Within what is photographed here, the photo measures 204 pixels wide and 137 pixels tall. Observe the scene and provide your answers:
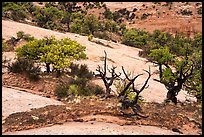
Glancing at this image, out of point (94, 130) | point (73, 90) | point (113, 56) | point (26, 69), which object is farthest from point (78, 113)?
point (113, 56)

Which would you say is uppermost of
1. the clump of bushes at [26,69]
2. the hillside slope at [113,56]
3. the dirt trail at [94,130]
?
the dirt trail at [94,130]

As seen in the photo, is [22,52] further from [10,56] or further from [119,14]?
[119,14]

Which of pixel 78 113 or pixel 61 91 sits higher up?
pixel 78 113

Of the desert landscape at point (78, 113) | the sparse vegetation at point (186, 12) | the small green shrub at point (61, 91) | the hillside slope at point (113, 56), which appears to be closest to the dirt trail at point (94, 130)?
the desert landscape at point (78, 113)

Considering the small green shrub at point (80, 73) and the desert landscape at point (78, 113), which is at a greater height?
the desert landscape at point (78, 113)

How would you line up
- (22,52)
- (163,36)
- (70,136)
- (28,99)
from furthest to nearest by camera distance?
(163,36) < (22,52) < (28,99) < (70,136)

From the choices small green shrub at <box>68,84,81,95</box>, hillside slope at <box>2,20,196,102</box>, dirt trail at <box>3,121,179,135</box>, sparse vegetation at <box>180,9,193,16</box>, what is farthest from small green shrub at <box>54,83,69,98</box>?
sparse vegetation at <box>180,9,193,16</box>

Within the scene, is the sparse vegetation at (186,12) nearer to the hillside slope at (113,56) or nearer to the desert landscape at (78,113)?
the hillside slope at (113,56)

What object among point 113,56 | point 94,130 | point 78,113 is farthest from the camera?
point 113,56

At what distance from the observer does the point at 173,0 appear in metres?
87.6

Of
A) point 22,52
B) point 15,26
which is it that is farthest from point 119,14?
point 22,52

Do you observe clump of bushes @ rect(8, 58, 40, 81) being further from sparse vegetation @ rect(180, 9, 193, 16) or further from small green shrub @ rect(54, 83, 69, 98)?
sparse vegetation @ rect(180, 9, 193, 16)

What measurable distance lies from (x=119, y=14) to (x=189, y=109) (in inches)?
2608

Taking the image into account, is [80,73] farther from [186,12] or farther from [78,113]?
[186,12]
